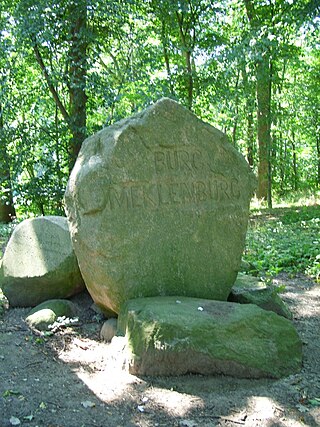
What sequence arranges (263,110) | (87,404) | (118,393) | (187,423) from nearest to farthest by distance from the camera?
1. (187,423)
2. (87,404)
3. (118,393)
4. (263,110)

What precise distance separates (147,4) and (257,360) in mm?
8773

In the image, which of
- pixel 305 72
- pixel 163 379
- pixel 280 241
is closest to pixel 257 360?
pixel 163 379

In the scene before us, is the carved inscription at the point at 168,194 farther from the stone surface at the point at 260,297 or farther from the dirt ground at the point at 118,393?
the dirt ground at the point at 118,393

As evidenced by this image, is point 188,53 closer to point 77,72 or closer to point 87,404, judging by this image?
point 77,72

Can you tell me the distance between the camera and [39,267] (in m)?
4.70

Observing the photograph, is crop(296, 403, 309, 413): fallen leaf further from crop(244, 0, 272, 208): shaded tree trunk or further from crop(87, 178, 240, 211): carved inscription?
crop(244, 0, 272, 208): shaded tree trunk

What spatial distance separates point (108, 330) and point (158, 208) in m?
1.11

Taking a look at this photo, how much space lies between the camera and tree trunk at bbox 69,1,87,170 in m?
8.67

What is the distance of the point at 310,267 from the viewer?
6453 millimetres

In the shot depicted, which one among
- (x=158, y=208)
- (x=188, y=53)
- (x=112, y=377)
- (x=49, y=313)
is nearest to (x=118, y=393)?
(x=112, y=377)

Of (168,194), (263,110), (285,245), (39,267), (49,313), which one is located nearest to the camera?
(168,194)

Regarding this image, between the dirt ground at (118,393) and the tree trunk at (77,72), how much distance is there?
6.00 m

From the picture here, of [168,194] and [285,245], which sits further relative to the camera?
[285,245]

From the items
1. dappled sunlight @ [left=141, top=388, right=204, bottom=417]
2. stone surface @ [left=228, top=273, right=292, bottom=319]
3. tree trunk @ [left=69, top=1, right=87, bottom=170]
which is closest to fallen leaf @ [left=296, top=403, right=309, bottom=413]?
dappled sunlight @ [left=141, top=388, right=204, bottom=417]
